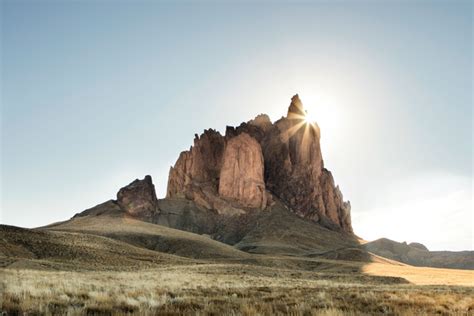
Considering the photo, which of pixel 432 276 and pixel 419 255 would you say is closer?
pixel 432 276

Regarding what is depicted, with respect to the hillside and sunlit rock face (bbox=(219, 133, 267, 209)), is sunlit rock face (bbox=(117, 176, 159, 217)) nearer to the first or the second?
sunlit rock face (bbox=(219, 133, 267, 209))

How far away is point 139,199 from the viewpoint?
17938 centimetres

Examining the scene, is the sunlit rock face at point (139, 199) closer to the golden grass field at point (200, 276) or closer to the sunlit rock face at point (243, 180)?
the golden grass field at point (200, 276)

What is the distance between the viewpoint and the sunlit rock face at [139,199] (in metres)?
176

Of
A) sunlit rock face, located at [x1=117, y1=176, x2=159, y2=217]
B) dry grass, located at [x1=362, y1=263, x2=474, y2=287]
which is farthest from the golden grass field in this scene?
sunlit rock face, located at [x1=117, y1=176, x2=159, y2=217]

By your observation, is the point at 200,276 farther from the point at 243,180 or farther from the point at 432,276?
the point at 243,180

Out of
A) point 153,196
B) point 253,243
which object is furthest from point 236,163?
point 253,243

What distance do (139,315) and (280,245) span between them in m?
142

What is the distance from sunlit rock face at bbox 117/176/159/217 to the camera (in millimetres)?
175750

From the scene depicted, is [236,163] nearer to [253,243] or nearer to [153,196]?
[153,196]

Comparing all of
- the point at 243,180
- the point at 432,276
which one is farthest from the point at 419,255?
the point at 432,276

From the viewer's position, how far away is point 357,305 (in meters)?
14.9

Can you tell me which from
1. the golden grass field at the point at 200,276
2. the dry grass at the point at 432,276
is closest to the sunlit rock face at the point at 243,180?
the golden grass field at the point at 200,276

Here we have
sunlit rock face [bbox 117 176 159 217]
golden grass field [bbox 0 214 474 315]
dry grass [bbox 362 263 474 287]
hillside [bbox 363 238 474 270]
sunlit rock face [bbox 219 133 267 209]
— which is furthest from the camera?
sunlit rock face [bbox 219 133 267 209]
